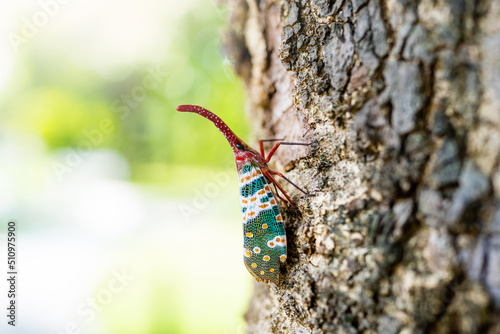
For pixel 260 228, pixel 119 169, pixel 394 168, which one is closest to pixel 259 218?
pixel 260 228

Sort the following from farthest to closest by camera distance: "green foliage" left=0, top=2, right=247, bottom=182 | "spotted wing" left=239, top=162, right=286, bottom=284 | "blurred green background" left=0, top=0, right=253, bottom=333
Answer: "green foliage" left=0, top=2, right=247, bottom=182
"blurred green background" left=0, top=0, right=253, bottom=333
"spotted wing" left=239, top=162, right=286, bottom=284

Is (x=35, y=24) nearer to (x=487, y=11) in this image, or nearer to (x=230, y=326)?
(x=230, y=326)

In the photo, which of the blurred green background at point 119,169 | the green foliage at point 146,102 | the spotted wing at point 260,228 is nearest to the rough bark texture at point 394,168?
the spotted wing at point 260,228

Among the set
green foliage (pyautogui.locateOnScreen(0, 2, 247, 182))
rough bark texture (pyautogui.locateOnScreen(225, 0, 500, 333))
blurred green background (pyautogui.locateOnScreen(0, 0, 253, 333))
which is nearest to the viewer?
rough bark texture (pyautogui.locateOnScreen(225, 0, 500, 333))

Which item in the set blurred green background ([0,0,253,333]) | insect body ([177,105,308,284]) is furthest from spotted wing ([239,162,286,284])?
blurred green background ([0,0,253,333])

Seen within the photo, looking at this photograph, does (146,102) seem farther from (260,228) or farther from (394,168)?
(394,168)

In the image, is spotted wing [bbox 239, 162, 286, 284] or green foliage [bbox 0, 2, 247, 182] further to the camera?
green foliage [bbox 0, 2, 247, 182]

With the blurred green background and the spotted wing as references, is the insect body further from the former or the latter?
the blurred green background
